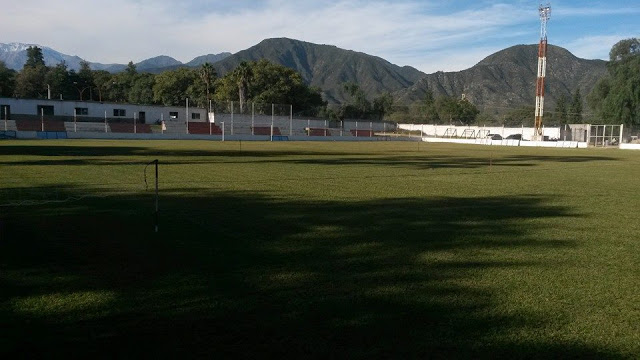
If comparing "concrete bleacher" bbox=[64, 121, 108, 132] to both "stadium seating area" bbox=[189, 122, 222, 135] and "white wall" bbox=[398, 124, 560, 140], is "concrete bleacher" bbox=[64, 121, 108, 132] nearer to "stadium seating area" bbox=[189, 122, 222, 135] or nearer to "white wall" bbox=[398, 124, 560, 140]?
"stadium seating area" bbox=[189, 122, 222, 135]

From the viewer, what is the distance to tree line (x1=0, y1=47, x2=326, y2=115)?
92688 millimetres

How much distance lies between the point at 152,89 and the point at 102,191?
9882 cm

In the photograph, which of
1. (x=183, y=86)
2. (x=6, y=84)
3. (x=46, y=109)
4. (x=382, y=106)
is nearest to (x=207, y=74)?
(x=183, y=86)

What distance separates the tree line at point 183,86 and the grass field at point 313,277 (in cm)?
7649

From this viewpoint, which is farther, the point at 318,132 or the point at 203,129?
the point at 318,132

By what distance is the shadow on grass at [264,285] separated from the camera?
4219 millimetres

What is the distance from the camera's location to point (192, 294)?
5336mm

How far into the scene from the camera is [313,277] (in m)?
5.98

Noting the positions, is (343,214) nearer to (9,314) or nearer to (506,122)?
(9,314)

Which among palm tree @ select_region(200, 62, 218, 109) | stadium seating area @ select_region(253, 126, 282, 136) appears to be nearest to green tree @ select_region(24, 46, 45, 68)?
palm tree @ select_region(200, 62, 218, 109)

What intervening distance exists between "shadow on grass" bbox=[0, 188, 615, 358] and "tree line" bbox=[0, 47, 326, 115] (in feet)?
255

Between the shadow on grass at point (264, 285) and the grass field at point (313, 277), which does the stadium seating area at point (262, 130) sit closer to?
the grass field at point (313, 277)

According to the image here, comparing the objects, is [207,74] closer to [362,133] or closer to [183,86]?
[183,86]

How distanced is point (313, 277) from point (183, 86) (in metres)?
101
